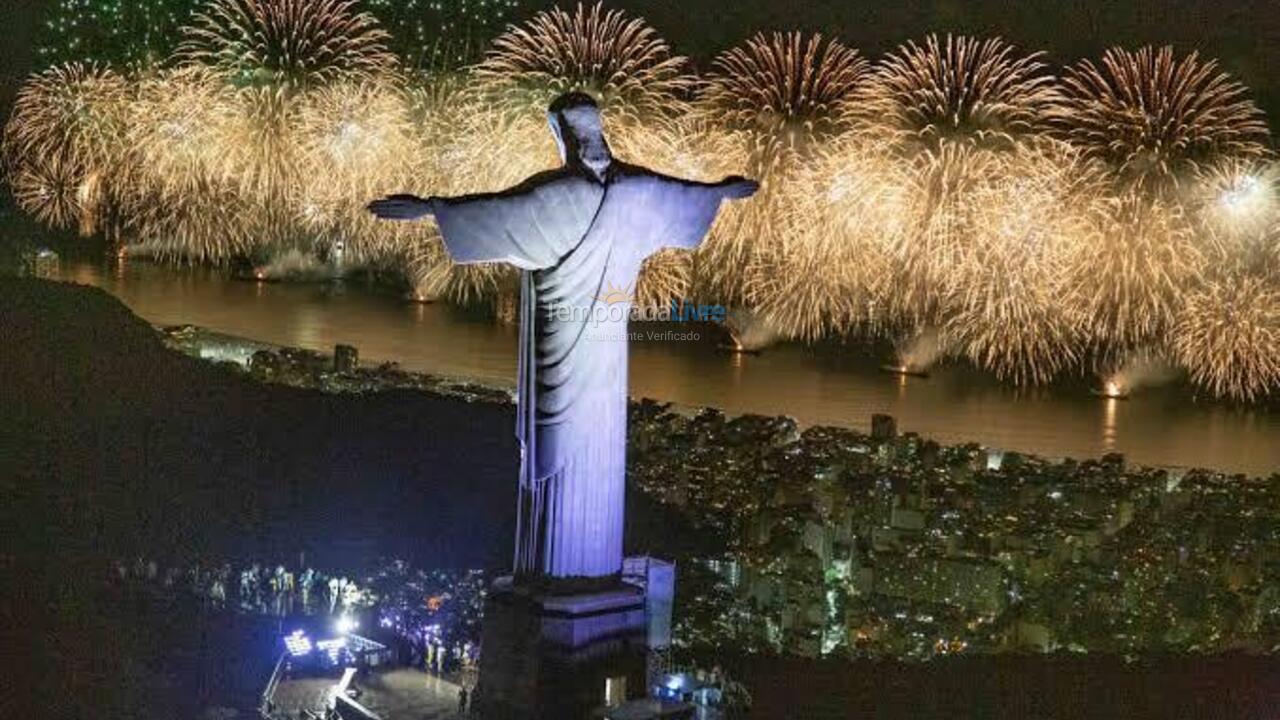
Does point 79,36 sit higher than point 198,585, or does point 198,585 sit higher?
point 79,36

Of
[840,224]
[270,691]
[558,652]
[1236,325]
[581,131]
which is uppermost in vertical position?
[581,131]

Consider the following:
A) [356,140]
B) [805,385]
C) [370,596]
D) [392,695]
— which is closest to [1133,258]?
[805,385]

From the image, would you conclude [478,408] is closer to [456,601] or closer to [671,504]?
[671,504]

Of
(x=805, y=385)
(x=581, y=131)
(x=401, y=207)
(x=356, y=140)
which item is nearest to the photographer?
(x=401, y=207)

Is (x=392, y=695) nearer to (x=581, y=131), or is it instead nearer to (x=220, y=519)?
(x=581, y=131)

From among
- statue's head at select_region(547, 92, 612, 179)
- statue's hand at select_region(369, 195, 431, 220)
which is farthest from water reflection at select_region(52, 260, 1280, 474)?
statue's hand at select_region(369, 195, 431, 220)

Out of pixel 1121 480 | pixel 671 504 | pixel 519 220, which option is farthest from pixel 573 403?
pixel 1121 480
